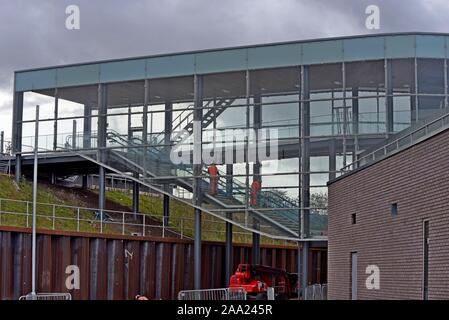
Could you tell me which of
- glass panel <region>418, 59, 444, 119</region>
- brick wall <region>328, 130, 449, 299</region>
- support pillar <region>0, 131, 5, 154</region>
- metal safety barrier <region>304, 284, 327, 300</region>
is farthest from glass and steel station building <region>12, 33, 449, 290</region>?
brick wall <region>328, 130, 449, 299</region>

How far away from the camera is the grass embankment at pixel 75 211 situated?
3991 cm

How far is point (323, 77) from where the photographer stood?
3988cm

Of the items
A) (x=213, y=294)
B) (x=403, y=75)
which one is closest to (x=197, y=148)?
(x=213, y=294)

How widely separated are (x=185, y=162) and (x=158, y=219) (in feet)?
30.7

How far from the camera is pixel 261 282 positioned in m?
40.1

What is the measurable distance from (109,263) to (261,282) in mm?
6559

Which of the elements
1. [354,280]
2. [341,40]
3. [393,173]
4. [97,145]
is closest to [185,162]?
[97,145]

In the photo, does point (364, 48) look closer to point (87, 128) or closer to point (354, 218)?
point (354, 218)

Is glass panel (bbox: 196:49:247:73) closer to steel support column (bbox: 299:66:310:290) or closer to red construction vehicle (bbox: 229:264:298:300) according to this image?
steel support column (bbox: 299:66:310:290)

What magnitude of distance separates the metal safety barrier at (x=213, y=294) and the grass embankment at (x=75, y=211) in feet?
18.3

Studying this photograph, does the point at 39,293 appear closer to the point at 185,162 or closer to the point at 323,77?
the point at 185,162

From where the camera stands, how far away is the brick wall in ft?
71.3

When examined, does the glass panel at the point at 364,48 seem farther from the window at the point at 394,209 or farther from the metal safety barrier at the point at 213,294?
the window at the point at 394,209
